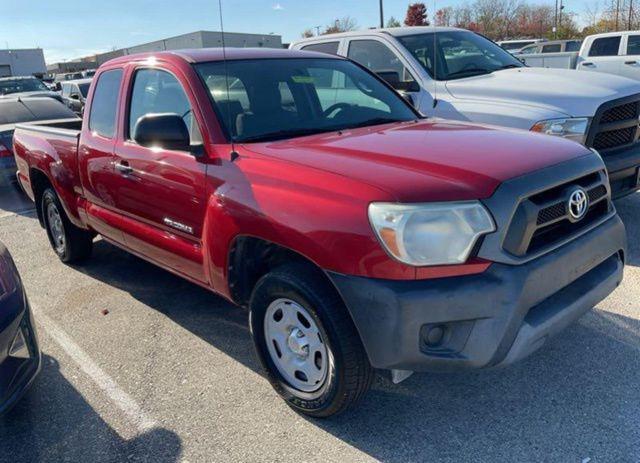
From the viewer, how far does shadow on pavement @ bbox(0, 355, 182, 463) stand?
2.79 meters

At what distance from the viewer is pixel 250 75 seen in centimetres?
368

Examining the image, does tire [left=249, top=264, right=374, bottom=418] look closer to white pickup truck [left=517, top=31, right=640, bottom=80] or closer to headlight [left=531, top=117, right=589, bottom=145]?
headlight [left=531, top=117, right=589, bottom=145]

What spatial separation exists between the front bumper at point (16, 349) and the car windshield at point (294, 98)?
1436 millimetres

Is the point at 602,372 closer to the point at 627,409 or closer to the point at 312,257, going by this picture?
the point at 627,409

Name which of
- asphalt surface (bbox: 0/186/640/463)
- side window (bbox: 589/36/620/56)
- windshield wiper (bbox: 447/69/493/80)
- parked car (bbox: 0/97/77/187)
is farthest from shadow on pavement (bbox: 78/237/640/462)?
side window (bbox: 589/36/620/56)

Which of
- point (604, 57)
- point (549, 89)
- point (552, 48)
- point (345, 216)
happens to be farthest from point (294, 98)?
point (552, 48)

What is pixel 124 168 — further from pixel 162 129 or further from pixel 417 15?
pixel 417 15

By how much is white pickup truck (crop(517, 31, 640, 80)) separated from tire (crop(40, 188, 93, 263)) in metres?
10.3

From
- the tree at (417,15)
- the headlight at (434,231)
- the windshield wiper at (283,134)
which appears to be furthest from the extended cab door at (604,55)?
the tree at (417,15)

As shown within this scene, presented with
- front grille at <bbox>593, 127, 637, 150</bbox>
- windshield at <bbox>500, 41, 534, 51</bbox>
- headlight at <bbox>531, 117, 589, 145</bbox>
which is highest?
windshield at <bbox>500, 41, 534, 51</bbox>

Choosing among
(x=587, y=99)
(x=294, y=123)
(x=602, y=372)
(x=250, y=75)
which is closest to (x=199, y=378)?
(x=294, y=123)

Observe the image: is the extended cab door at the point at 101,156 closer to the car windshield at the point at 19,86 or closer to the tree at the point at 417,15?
the car windshield at the point at 19,86

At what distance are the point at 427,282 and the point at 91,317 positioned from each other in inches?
119

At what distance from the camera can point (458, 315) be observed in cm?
235
